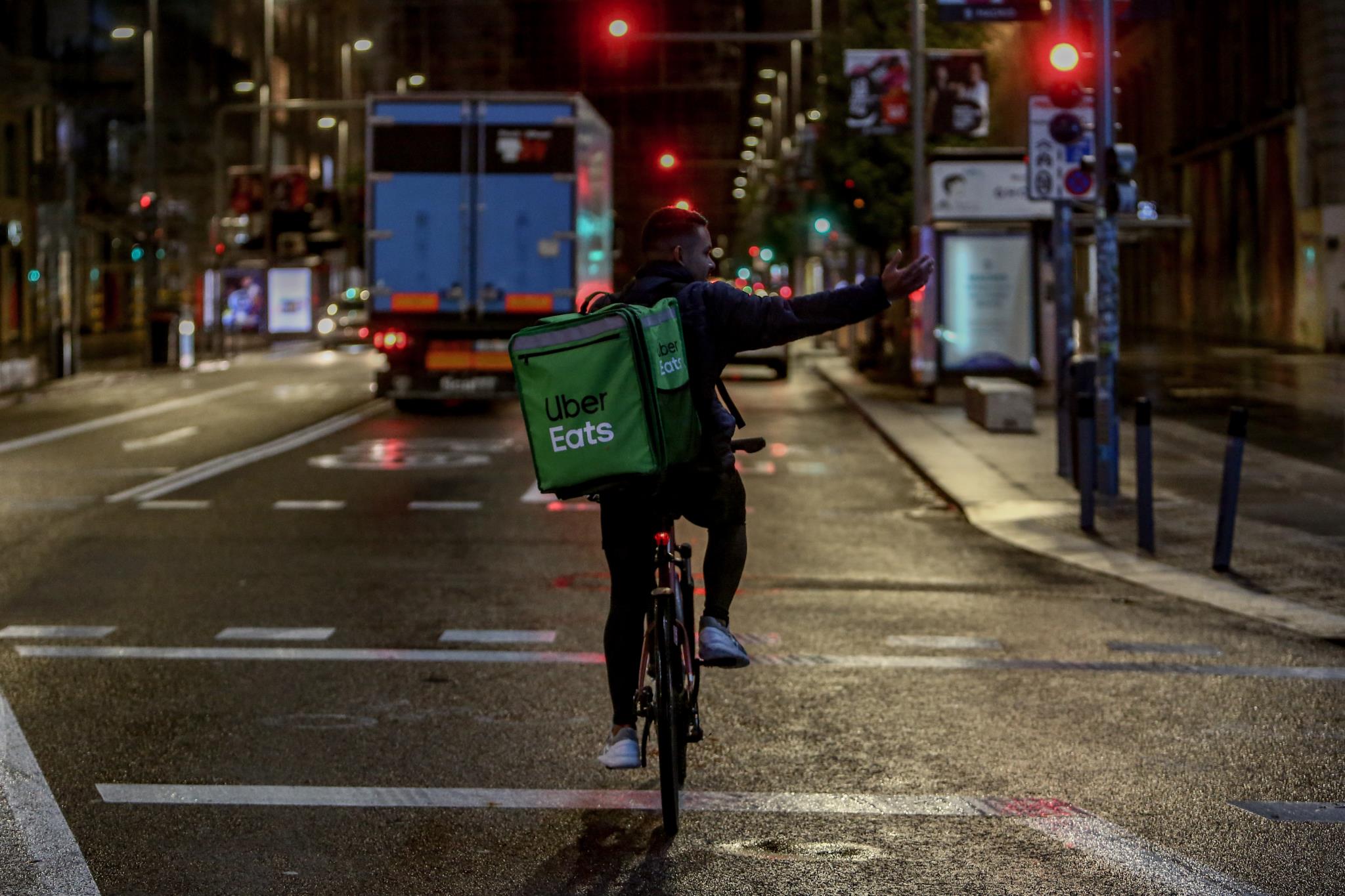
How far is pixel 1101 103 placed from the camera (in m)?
16.0

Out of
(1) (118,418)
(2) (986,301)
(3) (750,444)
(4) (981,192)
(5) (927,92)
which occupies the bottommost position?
(1) (118,418)

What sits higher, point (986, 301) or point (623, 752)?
point (986, 301)

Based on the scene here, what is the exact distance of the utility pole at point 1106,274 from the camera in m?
15.8

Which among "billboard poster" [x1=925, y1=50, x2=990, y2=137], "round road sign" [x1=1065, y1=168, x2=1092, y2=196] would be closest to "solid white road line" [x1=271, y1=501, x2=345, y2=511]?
"round road sign" [x1=1065, y1=168, x2=1092, y2=196]

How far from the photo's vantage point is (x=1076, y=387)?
1694 centimetres

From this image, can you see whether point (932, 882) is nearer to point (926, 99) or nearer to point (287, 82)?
point (926, 99)

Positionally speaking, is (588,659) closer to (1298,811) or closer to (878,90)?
(1298,811)

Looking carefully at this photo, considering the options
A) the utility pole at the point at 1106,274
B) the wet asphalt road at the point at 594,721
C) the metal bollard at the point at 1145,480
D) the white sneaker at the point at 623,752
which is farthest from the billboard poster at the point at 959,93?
the white sneaker at the point at 623,752

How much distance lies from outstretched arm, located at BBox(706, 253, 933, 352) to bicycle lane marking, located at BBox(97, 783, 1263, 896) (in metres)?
1.42

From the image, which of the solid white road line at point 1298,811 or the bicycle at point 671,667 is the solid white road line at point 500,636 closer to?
the bicycle at point 671,667

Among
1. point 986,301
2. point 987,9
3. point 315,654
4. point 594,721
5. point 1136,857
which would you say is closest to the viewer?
point 1136,857

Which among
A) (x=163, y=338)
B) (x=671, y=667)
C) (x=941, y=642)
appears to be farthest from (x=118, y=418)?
(x=671, y=667)

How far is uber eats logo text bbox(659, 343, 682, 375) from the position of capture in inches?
231

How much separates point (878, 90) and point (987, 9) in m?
13.9
